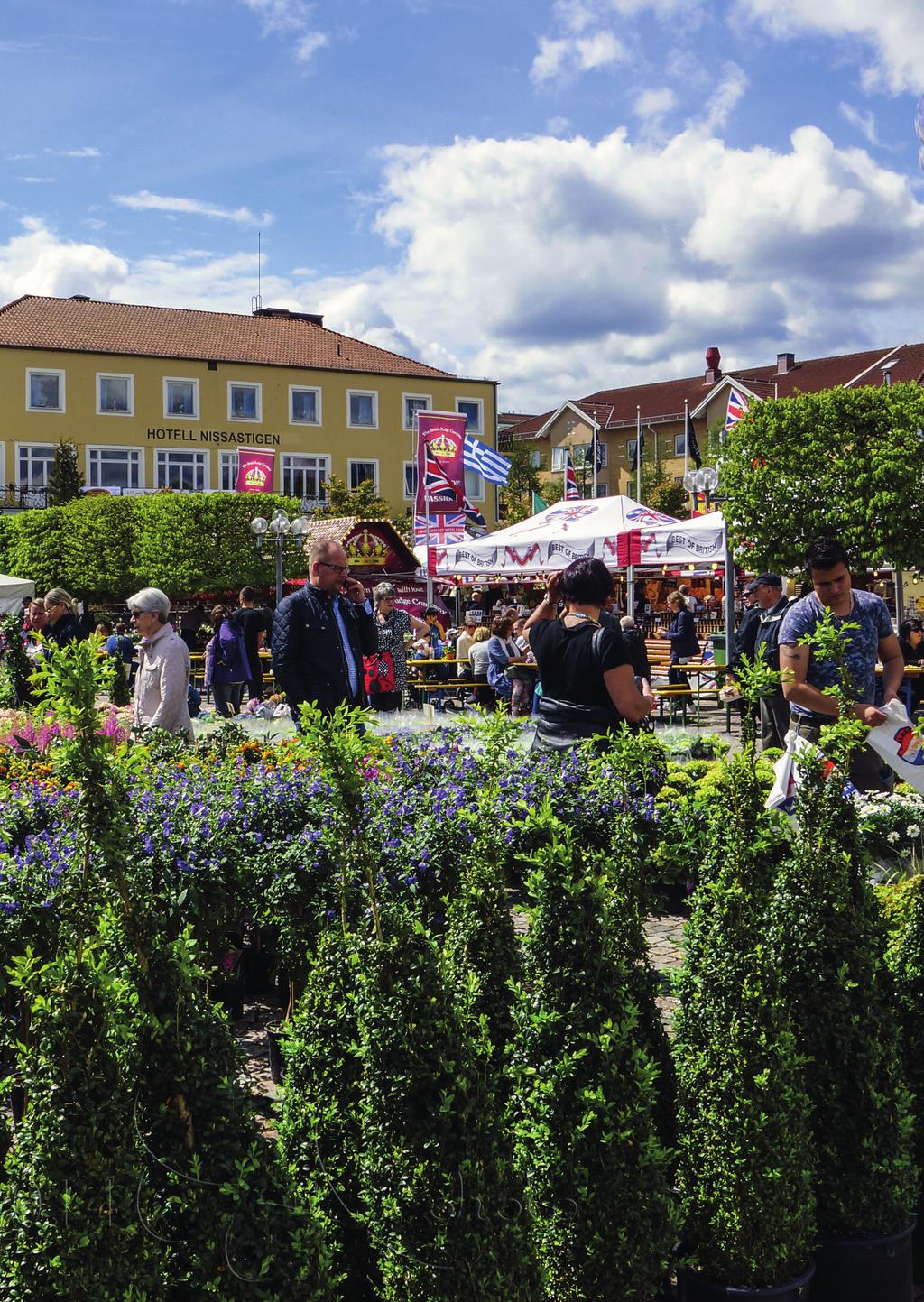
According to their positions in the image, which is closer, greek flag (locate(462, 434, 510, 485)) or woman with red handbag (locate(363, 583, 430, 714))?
woman with red handbag (locate(363, 583, 430, 714))

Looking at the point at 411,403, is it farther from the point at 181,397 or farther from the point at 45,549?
the point at 45,549

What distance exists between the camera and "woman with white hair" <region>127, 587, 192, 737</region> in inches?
262

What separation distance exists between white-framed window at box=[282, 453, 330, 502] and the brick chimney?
86.5ft

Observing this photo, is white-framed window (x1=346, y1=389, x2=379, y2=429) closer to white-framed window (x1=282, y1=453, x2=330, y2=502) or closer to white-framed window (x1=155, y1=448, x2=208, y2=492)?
white-framed window (x1=282, y1=453, x2=330, y2=502)

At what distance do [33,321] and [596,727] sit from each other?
182 ft

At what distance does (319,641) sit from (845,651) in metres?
2.86

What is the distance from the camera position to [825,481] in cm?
1908

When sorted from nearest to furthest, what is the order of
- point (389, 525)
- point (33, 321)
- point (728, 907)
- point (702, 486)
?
1. point (728, 907)
2. point (702, 486)
3. point (389, 525)
4. point (33, 321)

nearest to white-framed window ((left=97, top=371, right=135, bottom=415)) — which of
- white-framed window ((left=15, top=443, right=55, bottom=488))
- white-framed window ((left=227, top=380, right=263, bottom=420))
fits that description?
white-framed window ((left=15, top=443, right=55, bottom=488))

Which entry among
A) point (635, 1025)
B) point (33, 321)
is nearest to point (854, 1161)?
point (635, 1025)

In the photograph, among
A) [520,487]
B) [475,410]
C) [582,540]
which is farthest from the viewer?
[520,487]

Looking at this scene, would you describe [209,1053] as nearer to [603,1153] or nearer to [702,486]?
[603,1153]

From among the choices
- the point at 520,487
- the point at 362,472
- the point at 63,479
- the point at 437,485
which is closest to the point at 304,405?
the point at 362,472

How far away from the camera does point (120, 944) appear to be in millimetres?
2125
